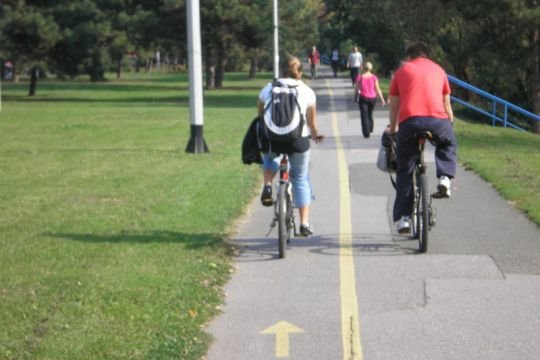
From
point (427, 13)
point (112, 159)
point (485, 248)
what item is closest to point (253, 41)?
point (427, 13)

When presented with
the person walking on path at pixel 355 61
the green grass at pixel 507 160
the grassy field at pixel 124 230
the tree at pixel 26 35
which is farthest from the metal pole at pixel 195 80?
the tree at pixel 26 35

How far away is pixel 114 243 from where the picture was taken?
9.40 metres

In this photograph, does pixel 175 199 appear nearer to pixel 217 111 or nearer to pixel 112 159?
pixel 112 159

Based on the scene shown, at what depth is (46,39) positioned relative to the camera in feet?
145

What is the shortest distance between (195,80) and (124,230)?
8.64 metres

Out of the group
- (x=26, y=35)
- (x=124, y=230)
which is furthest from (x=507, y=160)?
(x=26, y=35)

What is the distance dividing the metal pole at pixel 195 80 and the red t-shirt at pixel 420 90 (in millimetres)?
9415

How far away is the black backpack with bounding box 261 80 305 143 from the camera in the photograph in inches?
343

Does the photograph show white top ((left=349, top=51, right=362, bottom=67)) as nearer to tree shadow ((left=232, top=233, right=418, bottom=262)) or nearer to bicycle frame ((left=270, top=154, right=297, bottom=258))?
tree shadow ((left=232, top=233, right=418, bottom=262))

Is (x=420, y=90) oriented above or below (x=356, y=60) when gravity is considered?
above

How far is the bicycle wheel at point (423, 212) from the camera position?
8.83m

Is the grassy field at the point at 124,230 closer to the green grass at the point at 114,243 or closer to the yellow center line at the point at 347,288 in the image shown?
the green grass at the point at 114,243

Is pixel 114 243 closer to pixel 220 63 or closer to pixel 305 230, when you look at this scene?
pixel 305 230

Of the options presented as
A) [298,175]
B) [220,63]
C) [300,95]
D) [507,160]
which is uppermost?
[300,95]
